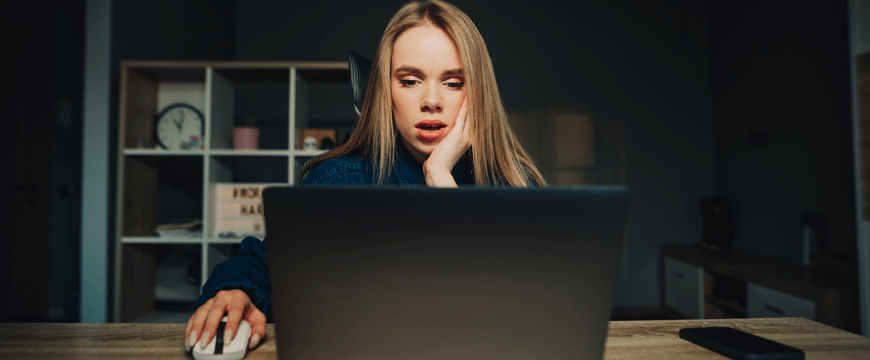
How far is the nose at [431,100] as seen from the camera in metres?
0.78

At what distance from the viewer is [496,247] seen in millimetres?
306

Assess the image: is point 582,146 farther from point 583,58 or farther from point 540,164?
point 583,58

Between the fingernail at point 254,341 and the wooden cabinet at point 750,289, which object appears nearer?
the fingernail at point 254,341

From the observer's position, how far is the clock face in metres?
2.28

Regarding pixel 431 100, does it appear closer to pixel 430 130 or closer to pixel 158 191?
pixel 430 130

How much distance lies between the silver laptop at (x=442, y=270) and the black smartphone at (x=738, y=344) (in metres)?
0.33

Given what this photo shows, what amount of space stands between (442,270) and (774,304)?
2658mm

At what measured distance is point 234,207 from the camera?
221cm

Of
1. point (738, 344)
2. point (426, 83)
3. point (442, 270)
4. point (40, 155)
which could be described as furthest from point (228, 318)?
point (40, 155)

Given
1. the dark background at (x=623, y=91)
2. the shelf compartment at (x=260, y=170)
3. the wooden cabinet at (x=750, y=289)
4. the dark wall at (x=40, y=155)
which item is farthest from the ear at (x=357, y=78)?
the dark wall at (x=40, y=155)

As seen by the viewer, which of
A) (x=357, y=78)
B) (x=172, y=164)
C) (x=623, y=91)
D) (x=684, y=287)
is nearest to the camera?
(x=357, y=78)

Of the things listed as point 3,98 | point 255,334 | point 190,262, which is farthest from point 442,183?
point 3,98

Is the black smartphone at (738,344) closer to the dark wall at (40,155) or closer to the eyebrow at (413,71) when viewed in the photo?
the eyebrow at (413,71)

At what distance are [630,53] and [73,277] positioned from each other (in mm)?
4463
